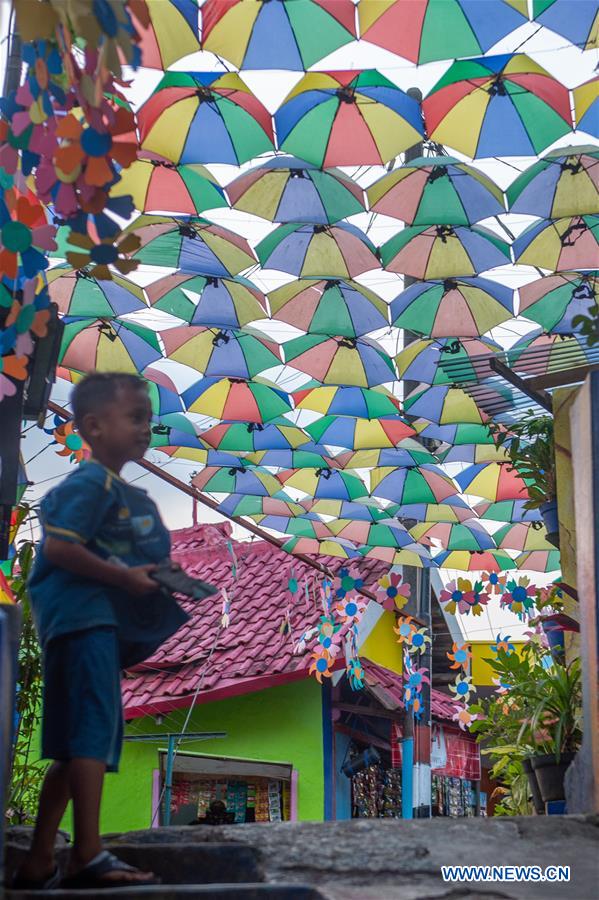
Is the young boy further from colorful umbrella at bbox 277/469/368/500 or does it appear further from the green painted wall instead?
colorful umbrella at bbox 277/469/368/500

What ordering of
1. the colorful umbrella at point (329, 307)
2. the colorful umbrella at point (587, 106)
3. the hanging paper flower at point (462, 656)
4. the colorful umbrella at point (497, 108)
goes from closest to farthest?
the colorful umbrella at point (587, 106), the colorful umbrella at point (497, 108), the colorful umbrella at point (329, 307), the hanging paper flower at point (462, 656)

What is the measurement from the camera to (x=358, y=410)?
11.9 m

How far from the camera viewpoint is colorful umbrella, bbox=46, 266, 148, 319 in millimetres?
10375

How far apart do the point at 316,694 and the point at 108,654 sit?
10977 millimetres

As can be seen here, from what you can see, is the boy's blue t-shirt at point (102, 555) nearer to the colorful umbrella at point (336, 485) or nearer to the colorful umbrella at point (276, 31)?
the colorful umbrella at point (276, 31)

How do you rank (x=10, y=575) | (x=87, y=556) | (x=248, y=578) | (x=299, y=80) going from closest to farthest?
(x=87, y=556), (x=10, y=575), (x=299, y=80), (x=248, y=578)

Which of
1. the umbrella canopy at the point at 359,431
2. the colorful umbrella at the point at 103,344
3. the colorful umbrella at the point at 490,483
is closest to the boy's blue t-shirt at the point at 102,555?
the colorful umbrella at the point at 103,344

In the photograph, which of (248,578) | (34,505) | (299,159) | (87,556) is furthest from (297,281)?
(87,556)

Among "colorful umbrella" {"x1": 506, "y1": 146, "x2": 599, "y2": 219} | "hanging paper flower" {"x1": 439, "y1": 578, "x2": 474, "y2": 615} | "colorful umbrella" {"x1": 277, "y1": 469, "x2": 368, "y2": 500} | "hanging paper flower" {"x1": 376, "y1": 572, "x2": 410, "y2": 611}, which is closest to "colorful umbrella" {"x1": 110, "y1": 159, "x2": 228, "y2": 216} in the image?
"colorful umbrella" {"x1": 506, "y1": 146, "x2": 599, "y2": 219}

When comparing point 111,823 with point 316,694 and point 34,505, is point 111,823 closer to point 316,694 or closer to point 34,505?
point 316,694

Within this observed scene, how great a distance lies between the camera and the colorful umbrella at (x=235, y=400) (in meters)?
11.9

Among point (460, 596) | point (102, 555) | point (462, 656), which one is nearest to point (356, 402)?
point (460, 596)

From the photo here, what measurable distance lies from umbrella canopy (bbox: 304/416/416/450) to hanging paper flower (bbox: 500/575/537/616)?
2.78 m

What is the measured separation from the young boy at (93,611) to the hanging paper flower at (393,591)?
12204 mm
